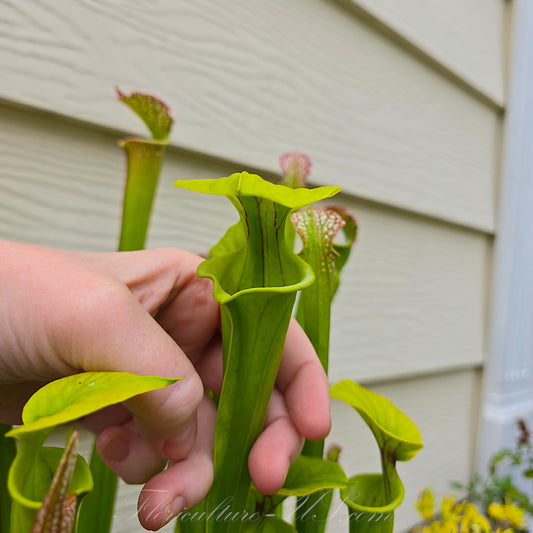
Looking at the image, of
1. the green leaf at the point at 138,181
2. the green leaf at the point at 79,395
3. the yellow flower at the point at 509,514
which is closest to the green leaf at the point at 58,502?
the green leaf at the point at 79,395

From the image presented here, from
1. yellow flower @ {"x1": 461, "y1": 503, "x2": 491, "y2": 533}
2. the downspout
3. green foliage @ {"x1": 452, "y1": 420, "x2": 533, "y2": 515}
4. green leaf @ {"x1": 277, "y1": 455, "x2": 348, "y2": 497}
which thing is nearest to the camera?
green leaf @ {"x1": 277, "y1": 455, "x2": 348, "y2": 497}

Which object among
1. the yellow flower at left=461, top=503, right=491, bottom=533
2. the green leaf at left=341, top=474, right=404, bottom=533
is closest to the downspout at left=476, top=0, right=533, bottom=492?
the yellow flower at left=461, top=503, right=491, bottom=533

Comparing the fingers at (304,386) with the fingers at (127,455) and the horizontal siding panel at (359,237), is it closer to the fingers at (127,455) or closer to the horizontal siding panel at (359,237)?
the fingers at (127,455)

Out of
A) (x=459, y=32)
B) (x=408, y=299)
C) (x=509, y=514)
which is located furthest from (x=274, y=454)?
(x=459, y=32)

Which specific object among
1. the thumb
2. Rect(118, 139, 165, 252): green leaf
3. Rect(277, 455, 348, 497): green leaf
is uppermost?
Rect(118, 139, 165, 252): green leaf

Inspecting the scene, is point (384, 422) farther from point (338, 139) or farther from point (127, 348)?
point (338, 139)

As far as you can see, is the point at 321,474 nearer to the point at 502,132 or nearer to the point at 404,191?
the point at 404,191

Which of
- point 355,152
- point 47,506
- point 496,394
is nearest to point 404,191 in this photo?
point 355,152

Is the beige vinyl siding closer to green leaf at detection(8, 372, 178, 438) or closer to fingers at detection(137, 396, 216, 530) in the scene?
fingers at detection(137, 396, 216, 530)
